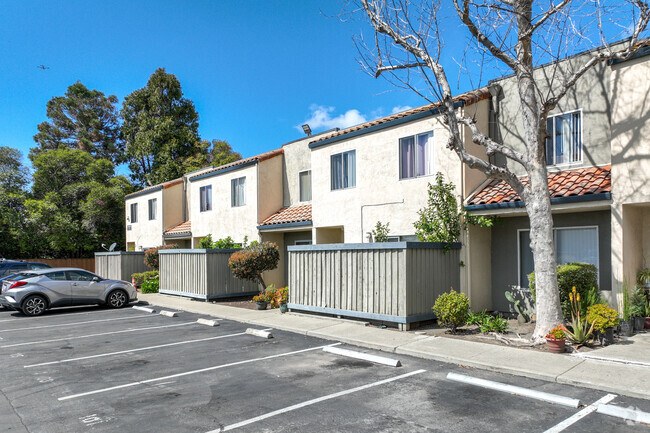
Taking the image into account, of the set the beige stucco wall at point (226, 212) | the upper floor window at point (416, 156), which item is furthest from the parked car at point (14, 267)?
the upper floor window at point (416, 156)

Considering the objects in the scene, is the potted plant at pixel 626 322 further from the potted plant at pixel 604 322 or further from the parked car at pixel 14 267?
the parked car at pixel 14 267

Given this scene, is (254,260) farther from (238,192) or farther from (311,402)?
(311,402)

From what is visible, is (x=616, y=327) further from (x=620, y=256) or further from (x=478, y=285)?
(x=478, y=285)

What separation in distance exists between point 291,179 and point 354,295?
892 centimetres

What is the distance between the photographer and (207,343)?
10828 mm

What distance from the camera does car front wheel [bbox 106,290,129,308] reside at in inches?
712

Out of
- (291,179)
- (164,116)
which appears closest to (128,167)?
(164,116)

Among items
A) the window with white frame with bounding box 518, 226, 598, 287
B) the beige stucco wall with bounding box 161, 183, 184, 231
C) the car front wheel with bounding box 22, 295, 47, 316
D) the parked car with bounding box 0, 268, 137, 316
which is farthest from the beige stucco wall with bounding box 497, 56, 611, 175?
the beige stucco wall with bounding box 161, 183, 184, 231

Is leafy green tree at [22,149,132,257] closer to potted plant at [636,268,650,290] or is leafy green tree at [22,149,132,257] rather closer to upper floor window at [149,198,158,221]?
upper floor window at [149,198,158,221]

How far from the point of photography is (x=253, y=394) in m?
6.94

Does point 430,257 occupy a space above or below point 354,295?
above

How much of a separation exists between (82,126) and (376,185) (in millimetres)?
42647

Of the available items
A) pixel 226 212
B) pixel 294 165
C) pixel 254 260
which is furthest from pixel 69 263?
pixel 254 260

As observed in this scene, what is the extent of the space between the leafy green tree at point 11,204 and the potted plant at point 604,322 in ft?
114
